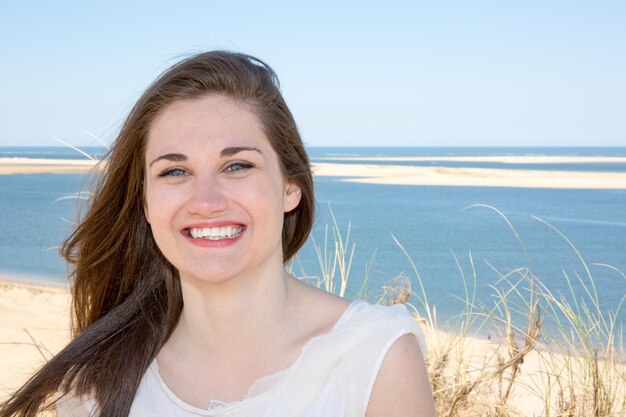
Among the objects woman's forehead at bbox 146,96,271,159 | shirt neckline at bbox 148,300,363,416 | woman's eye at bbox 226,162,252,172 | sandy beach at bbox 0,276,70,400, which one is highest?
woman's forehead at bbox 146,96,271,159

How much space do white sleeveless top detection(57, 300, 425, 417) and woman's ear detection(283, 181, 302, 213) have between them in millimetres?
353

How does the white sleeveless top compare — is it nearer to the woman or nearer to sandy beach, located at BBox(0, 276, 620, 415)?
the woman

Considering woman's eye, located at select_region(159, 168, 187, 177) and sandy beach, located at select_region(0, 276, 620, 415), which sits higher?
woman's eye, located at select_region(159, 168, 187, 177)

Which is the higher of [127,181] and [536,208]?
[127,181]

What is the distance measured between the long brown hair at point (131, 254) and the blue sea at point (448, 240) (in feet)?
4.18

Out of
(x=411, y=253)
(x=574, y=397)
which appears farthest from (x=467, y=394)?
(x=411, y=253)

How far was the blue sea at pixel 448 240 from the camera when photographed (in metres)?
9.46

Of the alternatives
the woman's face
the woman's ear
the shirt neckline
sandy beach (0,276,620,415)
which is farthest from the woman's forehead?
sandy beach (0,276,620,415)

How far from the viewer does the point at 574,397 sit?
3.30 metres

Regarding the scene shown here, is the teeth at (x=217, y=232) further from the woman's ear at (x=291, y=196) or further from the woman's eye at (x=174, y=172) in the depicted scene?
the woman's ear at (x=291, y=196)

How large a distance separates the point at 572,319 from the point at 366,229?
1321 cm

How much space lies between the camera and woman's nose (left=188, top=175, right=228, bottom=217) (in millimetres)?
1909

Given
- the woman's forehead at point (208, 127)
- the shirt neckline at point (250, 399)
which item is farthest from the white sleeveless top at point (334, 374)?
the woman's forehead at point (208, 127)

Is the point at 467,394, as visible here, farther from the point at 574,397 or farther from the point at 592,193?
the point at 592,193
